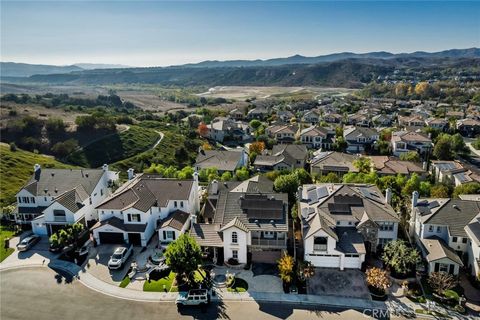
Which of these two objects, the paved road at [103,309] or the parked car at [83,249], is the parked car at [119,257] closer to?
the paved road at [103,309]

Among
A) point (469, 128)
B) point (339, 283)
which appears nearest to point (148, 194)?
point (339, 283)

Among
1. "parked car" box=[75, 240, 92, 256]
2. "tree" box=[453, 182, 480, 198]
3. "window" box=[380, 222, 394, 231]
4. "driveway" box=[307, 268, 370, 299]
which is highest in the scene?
"window" box=[380, 222, 394, 231]

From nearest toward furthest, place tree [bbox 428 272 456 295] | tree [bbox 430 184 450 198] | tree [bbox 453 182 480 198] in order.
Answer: tree [bbox 428 272 456 295] < tree [bbox 430 184 450 198] < tree [bbox 453 182 480 198]

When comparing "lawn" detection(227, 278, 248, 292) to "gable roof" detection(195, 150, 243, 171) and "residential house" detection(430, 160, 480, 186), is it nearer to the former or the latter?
"gable roof" detection(195, 150, 243, 171)

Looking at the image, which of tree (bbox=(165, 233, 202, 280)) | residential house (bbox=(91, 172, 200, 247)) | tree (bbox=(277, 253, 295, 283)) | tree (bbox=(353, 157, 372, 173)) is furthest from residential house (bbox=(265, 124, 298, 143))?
tree (bbox=(165, 233, 202, 280))

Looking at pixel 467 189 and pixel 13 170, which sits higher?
pixel 13 170

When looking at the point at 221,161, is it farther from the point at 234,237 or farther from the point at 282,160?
the point at 234,237
